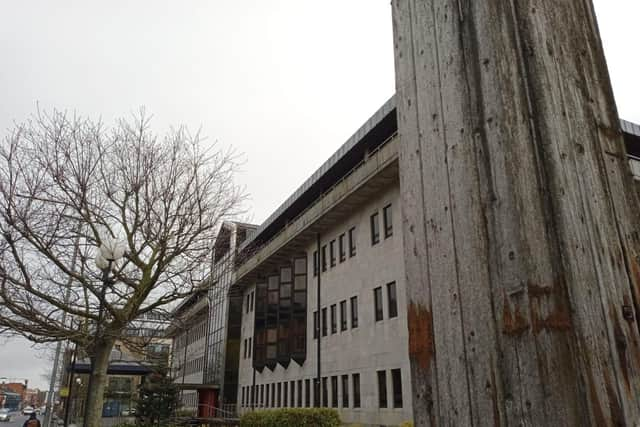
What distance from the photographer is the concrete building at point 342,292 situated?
22.0 metres

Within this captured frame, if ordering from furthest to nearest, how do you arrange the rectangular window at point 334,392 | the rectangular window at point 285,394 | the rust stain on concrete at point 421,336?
the rectangular window at point 285,394 < the rectangular window at point 334,392 < the rust stain on concrete at point 421,336

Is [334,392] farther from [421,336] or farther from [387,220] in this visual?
[421,336]

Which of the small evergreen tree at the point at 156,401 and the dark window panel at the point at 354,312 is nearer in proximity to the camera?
the dark window panel at the point at 354,312

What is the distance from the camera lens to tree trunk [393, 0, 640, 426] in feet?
3.55

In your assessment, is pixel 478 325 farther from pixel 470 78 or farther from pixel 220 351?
pixel 220 351

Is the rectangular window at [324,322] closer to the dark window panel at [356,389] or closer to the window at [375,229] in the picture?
the dark window panel at [356,389]

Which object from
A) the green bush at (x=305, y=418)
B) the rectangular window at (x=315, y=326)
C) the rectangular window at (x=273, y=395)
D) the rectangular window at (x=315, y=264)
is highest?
the rectangular window at (x=315, y=264)

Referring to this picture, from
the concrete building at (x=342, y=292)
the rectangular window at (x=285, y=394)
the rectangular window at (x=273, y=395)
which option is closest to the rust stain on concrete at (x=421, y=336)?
the concrete building at (x=342, y=292)

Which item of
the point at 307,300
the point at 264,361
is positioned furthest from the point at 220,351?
the point at 307,300

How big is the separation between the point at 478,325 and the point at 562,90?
2.13 feet

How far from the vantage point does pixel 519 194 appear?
121cm

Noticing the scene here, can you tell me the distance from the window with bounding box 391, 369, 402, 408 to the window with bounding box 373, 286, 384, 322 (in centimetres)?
264

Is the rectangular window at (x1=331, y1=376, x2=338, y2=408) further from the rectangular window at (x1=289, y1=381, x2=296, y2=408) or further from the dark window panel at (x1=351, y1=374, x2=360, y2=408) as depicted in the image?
the rectangular window at (x1=289, y1=381, x2=296, y2=408)

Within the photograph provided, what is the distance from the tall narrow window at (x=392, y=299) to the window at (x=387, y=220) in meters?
2.38
